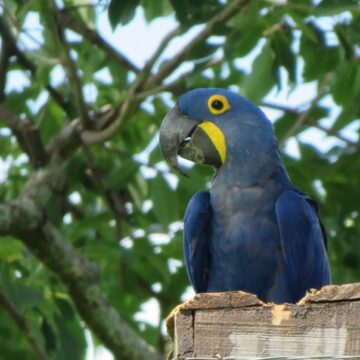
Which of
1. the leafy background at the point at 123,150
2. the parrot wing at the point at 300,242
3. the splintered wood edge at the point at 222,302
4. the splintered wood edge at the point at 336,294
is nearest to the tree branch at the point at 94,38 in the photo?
the leafy background at the point at 123,150

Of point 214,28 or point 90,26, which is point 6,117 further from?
point 214,28

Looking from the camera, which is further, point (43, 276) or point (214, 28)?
point (43, 276)

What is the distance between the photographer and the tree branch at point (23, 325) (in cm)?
663

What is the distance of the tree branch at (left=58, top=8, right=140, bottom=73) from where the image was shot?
287 inches

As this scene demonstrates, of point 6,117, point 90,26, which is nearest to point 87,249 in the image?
point 6,117

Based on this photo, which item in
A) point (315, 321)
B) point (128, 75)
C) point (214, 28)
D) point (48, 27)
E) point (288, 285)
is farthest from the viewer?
point (128, 75)

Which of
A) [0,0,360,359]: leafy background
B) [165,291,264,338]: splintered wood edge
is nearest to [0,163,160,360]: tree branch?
[0,0,360,359]: leafy background

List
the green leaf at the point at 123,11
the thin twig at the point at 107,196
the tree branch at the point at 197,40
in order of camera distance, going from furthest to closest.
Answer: the thin twig at the point at 107,196, the tree branch at the point at 197,40, the green leaf at the point at 123,11

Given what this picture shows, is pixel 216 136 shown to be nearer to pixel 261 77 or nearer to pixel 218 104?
pixel 218 104

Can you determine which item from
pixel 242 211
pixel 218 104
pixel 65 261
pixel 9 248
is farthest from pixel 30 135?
pixel 242 211

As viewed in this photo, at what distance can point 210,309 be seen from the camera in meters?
3.21

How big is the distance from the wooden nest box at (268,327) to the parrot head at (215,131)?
2338 millimetres

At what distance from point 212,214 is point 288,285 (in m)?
0.52

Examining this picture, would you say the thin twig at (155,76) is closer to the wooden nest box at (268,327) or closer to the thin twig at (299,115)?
the thin twig at (299,115)
